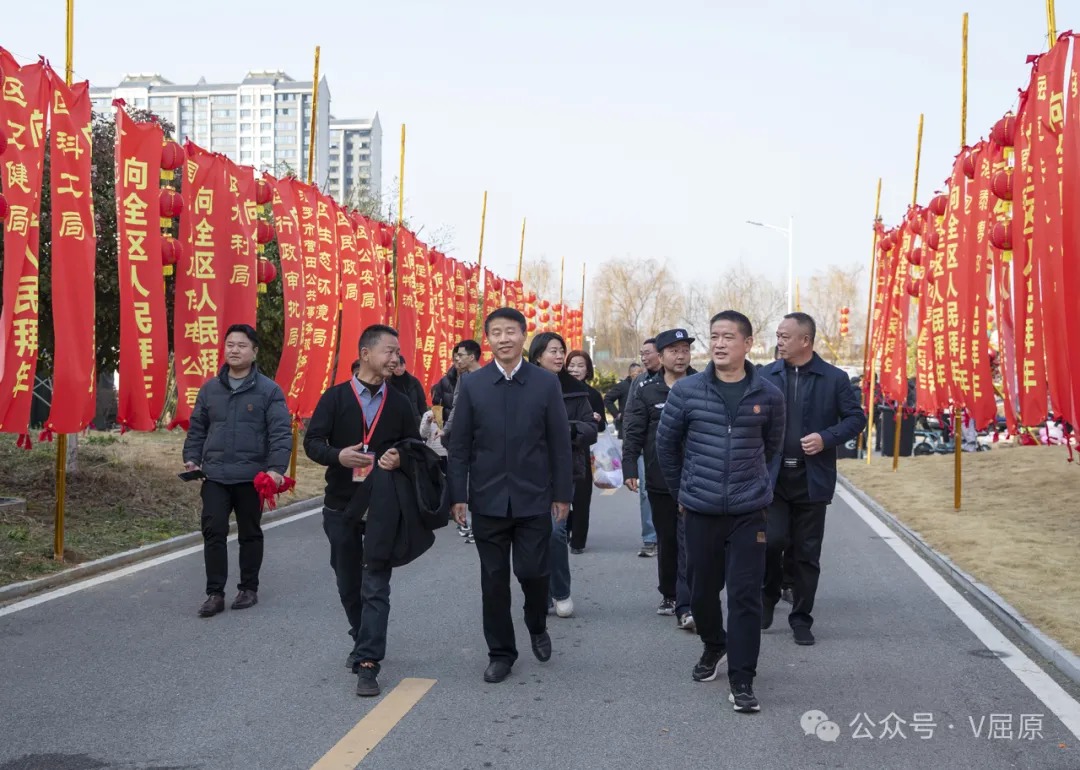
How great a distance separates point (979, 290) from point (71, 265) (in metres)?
8.78

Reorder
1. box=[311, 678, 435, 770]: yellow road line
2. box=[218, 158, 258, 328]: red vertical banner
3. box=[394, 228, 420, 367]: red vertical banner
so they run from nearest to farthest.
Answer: box=[311, 678, 435, 770]: yellow road line → box=[218, 158, 258, 328]: red vertical banner → box=[394, 228, 420, 367]: red vertical banner

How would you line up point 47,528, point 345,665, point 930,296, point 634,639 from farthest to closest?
point 930,296 < point 47,528 < point 634,639 < point 345,665

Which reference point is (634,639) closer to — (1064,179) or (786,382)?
(786,382)

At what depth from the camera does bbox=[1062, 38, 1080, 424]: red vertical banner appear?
7695 millimetres

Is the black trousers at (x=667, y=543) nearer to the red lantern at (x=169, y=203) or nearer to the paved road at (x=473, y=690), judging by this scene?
the paved road at (x=473, y=690)

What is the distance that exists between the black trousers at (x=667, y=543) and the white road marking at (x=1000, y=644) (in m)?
1.80

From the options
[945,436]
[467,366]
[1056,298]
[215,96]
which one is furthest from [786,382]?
[215,96]

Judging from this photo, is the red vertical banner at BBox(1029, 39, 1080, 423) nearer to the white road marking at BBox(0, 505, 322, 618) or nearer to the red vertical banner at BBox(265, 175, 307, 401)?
the white road marking at BBox(0, 505, 322, 618)

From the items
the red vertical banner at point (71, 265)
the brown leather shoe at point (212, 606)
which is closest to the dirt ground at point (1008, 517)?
the brown leather shoe at point (212, 606)

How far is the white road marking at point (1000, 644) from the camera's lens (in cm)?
488

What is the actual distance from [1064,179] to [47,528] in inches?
341

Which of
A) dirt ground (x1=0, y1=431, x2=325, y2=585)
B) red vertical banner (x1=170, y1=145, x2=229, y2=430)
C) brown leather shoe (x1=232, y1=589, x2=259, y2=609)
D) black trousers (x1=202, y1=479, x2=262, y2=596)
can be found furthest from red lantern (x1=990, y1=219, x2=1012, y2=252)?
dirt ground (x1=0, y1=431, x2=325, y2=585)

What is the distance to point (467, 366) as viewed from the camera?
9.91m

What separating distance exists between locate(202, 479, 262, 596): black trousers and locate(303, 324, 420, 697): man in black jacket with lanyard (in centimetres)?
182
